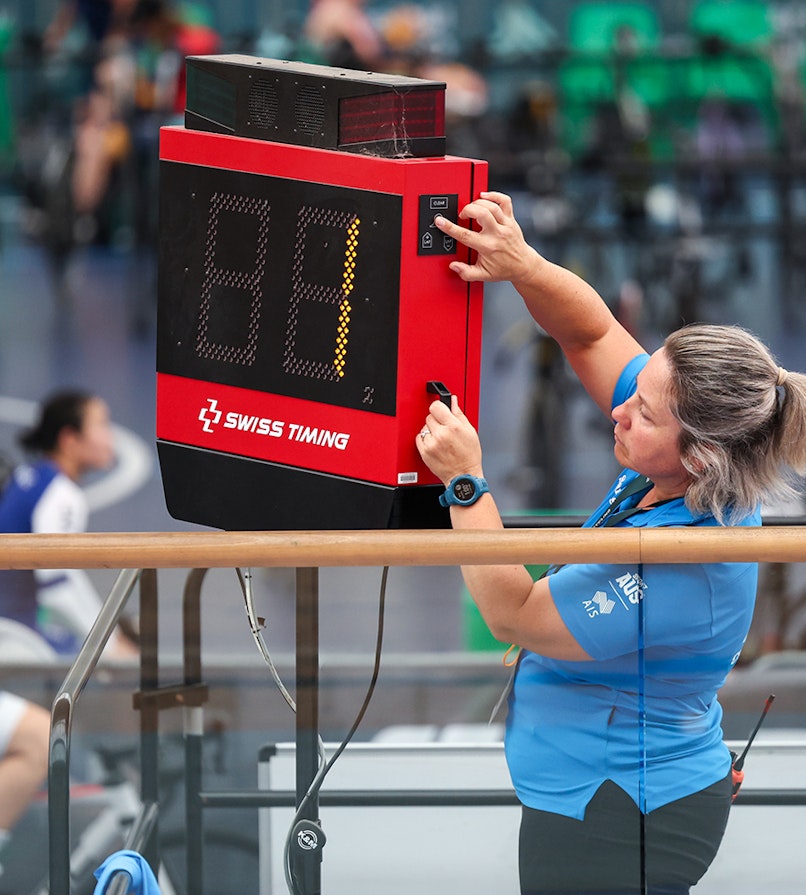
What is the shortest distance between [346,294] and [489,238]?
0.73 ft

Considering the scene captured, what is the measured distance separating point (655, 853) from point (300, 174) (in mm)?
1101

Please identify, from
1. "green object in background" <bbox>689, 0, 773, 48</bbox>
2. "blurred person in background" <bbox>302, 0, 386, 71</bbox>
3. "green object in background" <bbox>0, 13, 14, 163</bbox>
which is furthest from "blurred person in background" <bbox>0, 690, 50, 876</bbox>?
"green object in background" <bbox>689, 0, 773, 48</bbox>

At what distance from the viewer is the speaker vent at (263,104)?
2213 mm

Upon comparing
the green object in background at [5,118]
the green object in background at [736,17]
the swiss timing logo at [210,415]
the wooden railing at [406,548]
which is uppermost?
the green object in background at [736,17]

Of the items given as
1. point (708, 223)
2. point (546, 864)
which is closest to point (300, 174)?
point (546, 864)

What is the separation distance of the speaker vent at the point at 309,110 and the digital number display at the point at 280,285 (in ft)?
0.27

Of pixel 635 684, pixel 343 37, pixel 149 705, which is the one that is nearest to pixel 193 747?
pixel 149 705

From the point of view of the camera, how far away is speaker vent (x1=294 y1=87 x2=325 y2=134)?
2160 mm

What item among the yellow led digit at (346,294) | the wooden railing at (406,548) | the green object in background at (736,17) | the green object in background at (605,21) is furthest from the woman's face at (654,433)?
the green object in background at (736,17)

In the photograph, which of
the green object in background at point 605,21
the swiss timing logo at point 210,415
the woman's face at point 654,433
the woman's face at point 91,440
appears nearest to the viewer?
the woman's face at point 654,433

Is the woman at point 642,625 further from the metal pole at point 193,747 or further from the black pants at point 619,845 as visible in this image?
the metal pole at point 193,747

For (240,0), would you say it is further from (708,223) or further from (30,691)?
(30,691)

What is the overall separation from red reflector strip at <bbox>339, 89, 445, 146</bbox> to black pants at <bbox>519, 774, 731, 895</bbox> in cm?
97

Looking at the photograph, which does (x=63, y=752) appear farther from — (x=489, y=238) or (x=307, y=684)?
(x=489, y=238)
